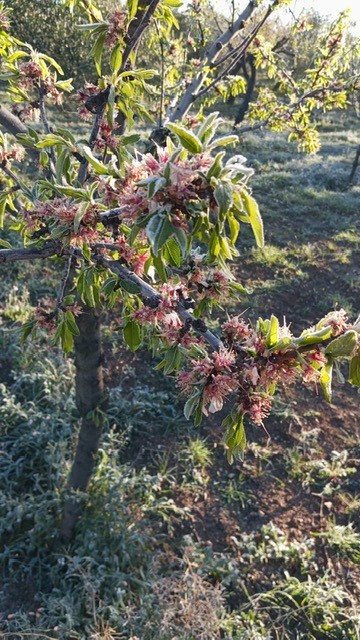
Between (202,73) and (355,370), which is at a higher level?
(202,73)

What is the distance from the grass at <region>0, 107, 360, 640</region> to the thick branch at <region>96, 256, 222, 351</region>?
2059mm

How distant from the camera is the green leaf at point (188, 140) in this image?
96 cm

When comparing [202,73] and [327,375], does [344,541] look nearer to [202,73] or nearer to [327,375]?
[327,375]

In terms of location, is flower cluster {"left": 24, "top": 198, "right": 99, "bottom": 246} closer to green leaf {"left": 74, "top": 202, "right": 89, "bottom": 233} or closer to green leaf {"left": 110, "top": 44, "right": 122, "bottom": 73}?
green leaf {"left": 74, "top": 202, "right": 89, "bottom": 233}

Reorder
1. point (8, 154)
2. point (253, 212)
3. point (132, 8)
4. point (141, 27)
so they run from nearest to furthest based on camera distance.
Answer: point (253, 212) → point (132, 8) → point (141, 27) → point (8, 154)

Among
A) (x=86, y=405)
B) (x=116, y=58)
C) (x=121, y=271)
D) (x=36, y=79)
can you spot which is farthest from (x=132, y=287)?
(x=86, y=405)

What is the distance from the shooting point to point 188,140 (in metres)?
0.98

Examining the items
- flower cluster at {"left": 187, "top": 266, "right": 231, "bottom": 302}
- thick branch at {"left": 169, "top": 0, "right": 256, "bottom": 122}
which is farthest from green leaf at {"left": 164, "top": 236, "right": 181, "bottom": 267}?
thick branch at {"left": 169, "top": 0, "right": 256, "bottom": 122}

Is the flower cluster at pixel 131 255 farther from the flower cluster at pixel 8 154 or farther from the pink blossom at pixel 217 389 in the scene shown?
the flower cluster at pixel 8 154

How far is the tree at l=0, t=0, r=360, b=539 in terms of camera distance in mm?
1006

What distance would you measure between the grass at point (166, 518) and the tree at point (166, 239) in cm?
189

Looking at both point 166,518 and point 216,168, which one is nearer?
point 216,168

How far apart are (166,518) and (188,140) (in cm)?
308

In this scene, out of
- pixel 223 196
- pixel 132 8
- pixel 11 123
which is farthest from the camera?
pixel 11 123
